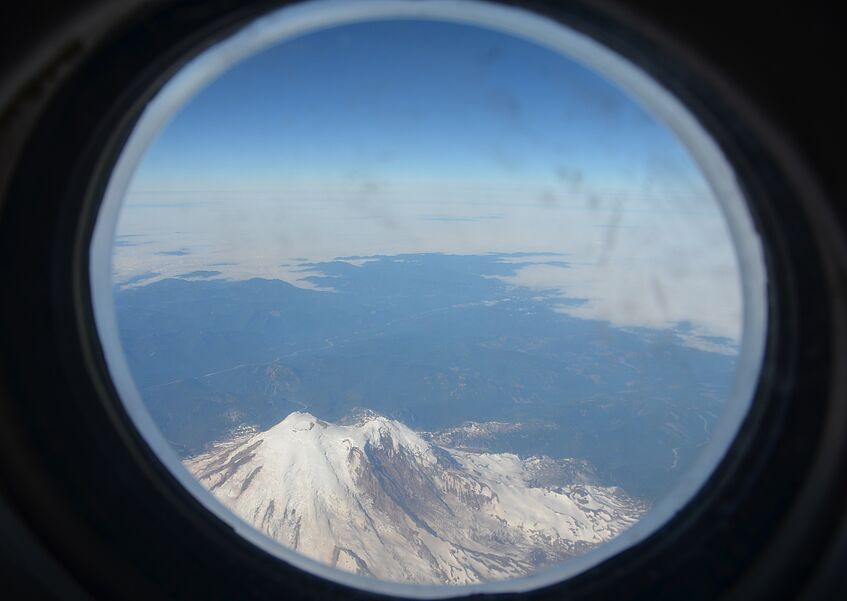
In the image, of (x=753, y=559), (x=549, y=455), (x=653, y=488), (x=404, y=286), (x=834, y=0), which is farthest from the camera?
(x=404, y=286)

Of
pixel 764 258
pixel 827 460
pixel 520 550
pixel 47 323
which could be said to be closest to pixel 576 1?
pixel 764 258

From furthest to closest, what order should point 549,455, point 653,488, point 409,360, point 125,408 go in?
point 409,360, point 549,455, point 653,488, point 125,408

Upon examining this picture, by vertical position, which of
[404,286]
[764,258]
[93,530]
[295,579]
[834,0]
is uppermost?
[404,286]

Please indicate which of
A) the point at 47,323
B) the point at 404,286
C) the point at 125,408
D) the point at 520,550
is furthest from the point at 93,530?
the point at 404,286

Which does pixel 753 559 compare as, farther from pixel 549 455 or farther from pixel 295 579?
pixel 549 455

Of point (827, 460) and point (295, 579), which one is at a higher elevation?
point (827, 460)

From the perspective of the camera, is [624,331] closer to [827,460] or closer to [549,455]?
[549,455]

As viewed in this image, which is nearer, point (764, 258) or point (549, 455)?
point (764, 258)
